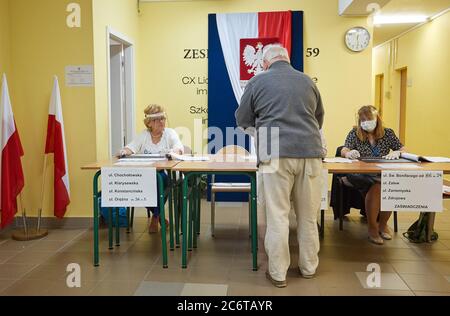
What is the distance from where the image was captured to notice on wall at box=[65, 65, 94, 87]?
4.22 meters

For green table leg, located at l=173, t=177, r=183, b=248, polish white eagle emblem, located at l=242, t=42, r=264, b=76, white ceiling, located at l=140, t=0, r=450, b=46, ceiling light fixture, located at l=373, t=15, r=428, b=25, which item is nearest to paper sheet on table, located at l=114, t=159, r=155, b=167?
green table leg, located at l=173, t=177, r=183, b=248

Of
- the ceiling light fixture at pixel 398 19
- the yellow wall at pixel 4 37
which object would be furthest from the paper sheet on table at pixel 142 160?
the ceiling light fixture at pixel 398 19

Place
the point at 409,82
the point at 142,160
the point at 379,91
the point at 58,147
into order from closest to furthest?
the point at 142,160, the point at 58,147, the point at 409,82, the point at 379,91

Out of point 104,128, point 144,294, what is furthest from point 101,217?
point 144,294

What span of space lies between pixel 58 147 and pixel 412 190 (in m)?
3.01

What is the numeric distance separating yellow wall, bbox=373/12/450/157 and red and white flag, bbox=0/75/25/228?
18.8ft

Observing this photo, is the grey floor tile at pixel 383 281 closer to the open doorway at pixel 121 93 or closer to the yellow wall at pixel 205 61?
the yellow wall at pixel 205 61

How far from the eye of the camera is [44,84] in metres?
4.24

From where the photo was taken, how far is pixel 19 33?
4.22 metres

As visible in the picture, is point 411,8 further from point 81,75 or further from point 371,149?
point 81,75

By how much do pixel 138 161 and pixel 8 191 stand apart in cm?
122

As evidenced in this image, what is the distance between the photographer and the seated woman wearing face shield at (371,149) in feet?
12.6

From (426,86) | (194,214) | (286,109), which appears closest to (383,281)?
(286,109)

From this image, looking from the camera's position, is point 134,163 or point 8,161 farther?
point 8,161
